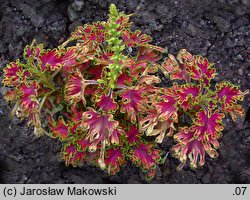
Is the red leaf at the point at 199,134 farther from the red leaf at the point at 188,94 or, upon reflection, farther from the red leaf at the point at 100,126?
the red leaf at the point at 100,126

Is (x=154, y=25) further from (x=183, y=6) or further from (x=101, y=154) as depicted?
(x=101, y=154)

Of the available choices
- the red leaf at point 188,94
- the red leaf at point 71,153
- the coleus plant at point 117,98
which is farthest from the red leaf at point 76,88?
the red leaf at point 188,94

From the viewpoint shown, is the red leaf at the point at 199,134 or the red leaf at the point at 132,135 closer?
the red leaf at the point at 199,134

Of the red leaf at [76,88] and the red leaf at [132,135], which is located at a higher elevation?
the red leaf at [76,88]

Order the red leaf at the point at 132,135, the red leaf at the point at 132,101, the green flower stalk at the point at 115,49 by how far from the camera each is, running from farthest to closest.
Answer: the red leaf at the point at 132,135 → the red leaf at the point at 132,101 → the green flower stalk at the point at 115,49

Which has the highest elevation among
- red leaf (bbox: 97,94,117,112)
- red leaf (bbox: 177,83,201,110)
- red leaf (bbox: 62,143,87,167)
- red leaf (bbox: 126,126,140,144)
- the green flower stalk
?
the green flower stalk

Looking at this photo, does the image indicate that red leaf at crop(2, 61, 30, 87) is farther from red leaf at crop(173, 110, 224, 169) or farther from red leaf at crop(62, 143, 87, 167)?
red leaf at crop(173, 110, 224, 169)

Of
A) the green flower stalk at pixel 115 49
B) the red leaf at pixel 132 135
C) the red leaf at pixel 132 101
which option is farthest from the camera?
the red leaf at pixel 132 135

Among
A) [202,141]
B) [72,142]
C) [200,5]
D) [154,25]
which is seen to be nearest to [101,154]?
[72,142]

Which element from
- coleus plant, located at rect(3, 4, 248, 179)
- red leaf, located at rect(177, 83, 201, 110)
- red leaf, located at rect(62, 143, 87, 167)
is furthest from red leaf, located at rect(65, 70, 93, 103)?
red leaf, located at rect(177, 83, 201, 110)
